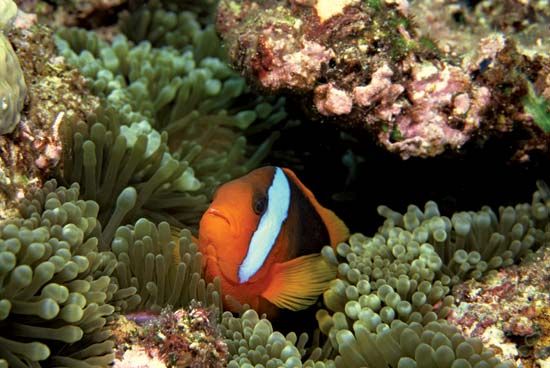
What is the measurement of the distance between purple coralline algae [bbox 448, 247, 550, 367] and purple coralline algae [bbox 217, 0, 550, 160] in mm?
579

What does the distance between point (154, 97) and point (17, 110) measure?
113cm

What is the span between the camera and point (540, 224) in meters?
2.40

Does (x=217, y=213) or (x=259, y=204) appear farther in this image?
(x=259, y=204)

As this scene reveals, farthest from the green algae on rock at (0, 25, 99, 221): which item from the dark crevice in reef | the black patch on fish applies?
the dark crevice in reef

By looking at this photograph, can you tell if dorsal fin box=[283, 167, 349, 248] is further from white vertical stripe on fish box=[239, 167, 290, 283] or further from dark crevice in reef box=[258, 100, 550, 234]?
dark crevice in reef box=[258, 100, 550, 234]

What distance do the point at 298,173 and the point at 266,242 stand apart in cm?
120

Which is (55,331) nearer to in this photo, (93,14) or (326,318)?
(326,318)

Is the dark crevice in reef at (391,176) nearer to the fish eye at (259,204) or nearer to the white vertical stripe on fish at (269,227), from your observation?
the white vertical stripe on fish at (269,227)

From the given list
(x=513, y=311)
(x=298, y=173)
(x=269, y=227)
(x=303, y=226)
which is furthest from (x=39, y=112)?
(x=513, y=311)

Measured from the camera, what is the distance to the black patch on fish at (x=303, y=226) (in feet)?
7.30

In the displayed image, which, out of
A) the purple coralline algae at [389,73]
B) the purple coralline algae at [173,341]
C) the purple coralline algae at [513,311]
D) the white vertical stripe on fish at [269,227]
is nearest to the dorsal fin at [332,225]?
the white vertical stripe on fish at [269,227]

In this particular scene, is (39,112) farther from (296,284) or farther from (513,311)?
(513,311)

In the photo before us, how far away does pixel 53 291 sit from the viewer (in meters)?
1.45

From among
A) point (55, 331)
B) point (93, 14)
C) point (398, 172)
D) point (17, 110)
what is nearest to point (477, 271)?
point (398, 172)
